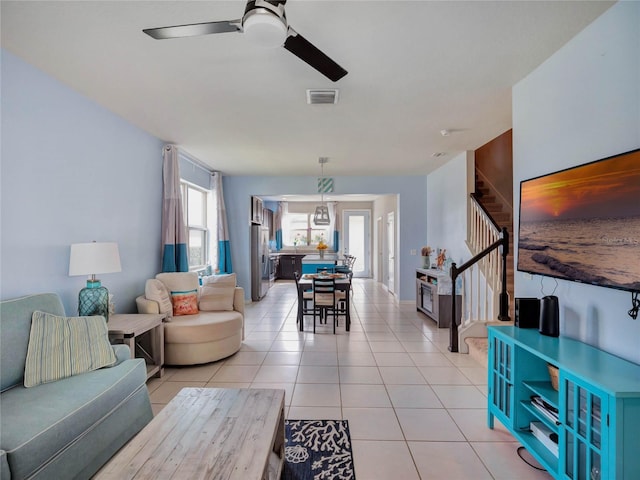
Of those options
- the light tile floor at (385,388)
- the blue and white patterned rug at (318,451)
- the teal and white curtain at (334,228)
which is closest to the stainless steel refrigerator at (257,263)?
the light tile floor at (385,388)

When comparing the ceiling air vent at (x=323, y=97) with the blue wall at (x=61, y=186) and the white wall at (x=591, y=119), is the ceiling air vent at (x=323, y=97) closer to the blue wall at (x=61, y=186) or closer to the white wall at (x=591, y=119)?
the white wall at (x=591, y=119)

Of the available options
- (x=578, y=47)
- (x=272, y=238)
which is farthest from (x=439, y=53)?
(x=272, y=238)

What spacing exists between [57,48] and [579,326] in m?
3.84

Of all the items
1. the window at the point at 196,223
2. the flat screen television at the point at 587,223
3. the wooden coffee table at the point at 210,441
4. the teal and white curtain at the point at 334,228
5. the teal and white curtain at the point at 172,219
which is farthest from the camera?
the teal and white curtain at the point at 334,228

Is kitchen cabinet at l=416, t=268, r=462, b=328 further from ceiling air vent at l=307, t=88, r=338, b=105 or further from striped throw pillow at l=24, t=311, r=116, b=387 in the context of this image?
striped throw pillow at l=24, t=311, r=116, b=387

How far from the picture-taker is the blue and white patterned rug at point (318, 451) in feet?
6.29

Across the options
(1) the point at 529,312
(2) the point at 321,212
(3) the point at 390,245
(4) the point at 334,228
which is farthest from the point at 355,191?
(1) the point at 529,312

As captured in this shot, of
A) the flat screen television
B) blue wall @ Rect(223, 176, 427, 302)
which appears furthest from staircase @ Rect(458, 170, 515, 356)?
blue wall @ Rect(223, 176, 427, 302)

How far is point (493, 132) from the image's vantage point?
4.00 m

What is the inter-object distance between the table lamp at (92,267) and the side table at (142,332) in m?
0.18

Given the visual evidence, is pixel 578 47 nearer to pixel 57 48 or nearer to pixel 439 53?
pixel 439 53

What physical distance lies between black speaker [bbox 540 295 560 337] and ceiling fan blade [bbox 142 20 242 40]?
2.37 m

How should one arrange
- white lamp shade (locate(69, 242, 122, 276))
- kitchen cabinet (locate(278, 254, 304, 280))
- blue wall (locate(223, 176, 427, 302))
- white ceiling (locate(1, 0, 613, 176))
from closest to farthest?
white ceiling (locate(1, 0, 613, 176)) → white lamp shade (locate(69, 242, 122, 276)) → blue wall (locate(223, 176, 427, 302)) → kitchen cabinet (locate(278, 254, 304, 280))

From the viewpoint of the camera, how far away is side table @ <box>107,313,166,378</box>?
277 cm
